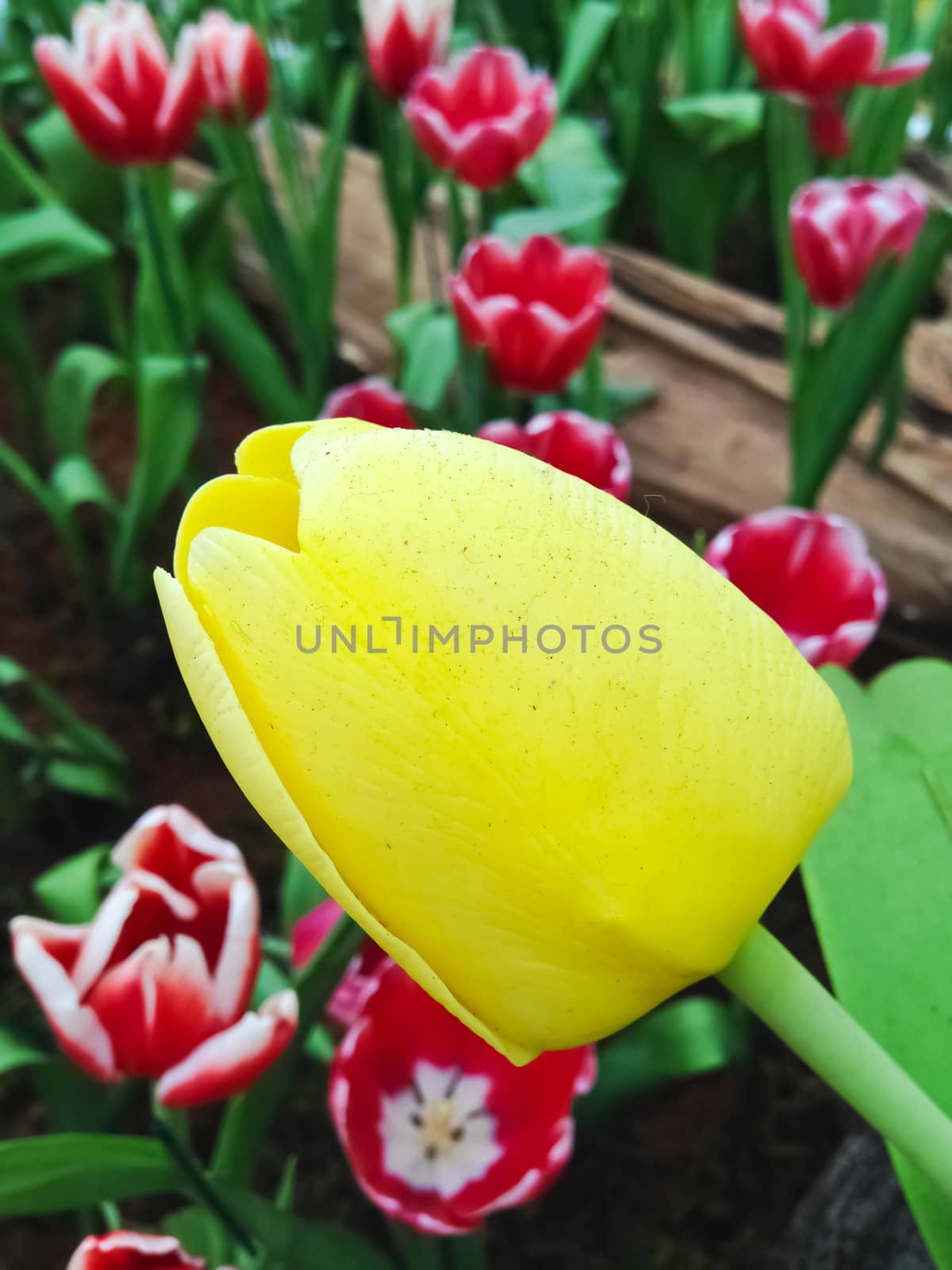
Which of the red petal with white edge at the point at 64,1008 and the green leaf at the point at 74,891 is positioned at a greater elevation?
the red petal with white edge at the point at 64,1008

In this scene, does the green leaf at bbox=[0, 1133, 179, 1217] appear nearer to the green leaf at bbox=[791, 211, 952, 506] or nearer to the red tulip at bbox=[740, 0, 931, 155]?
the green leaf at bbox=[791, 211, 952, 506]

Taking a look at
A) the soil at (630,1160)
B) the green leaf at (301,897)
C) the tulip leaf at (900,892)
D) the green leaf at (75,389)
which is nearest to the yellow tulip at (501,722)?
the tulip leaf at (900,892)

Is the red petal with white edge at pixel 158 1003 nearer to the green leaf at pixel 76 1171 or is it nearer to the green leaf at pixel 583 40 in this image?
the green leaf at pixel 76 1171

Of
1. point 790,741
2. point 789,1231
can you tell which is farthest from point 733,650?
point 789,1231

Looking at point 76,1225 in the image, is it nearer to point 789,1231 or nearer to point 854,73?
point 789,1231

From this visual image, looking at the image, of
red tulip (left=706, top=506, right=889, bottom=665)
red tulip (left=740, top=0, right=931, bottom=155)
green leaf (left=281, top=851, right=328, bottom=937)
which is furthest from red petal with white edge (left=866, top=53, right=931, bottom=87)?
green leaf (left=281, top=851, right=328, bottom=937)

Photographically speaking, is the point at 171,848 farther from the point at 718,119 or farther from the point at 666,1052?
the point at 718,119

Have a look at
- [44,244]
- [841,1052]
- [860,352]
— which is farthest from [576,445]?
[44,244]
